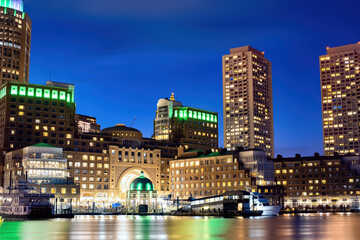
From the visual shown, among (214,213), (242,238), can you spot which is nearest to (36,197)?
(214,213)

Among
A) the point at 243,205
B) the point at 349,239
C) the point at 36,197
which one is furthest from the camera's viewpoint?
the point at 243,205

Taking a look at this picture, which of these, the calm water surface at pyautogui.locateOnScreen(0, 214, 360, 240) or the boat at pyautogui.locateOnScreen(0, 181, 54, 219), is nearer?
the calm water surface at pyautogui.locateOnScreen(0, 214, 360, 240)

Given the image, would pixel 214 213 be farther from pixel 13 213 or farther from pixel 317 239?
pixel 317 239

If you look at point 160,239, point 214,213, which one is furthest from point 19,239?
point 214,213

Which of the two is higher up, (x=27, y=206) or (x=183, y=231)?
(x=27, y=206)

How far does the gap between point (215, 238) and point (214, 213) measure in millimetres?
127218

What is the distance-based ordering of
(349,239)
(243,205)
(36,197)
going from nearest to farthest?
(349,239) < (36,197) < (243,205)

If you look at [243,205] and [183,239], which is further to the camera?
[243,205]

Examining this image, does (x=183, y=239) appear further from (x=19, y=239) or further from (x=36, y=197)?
(x=36, y=197)

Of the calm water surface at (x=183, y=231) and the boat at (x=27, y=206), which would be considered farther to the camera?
the boat at (x=27, y=206)

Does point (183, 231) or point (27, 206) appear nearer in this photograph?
point (183, 231)

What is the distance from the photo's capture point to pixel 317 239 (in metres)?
70.6

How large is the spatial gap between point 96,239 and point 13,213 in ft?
350

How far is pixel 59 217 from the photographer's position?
173 m
